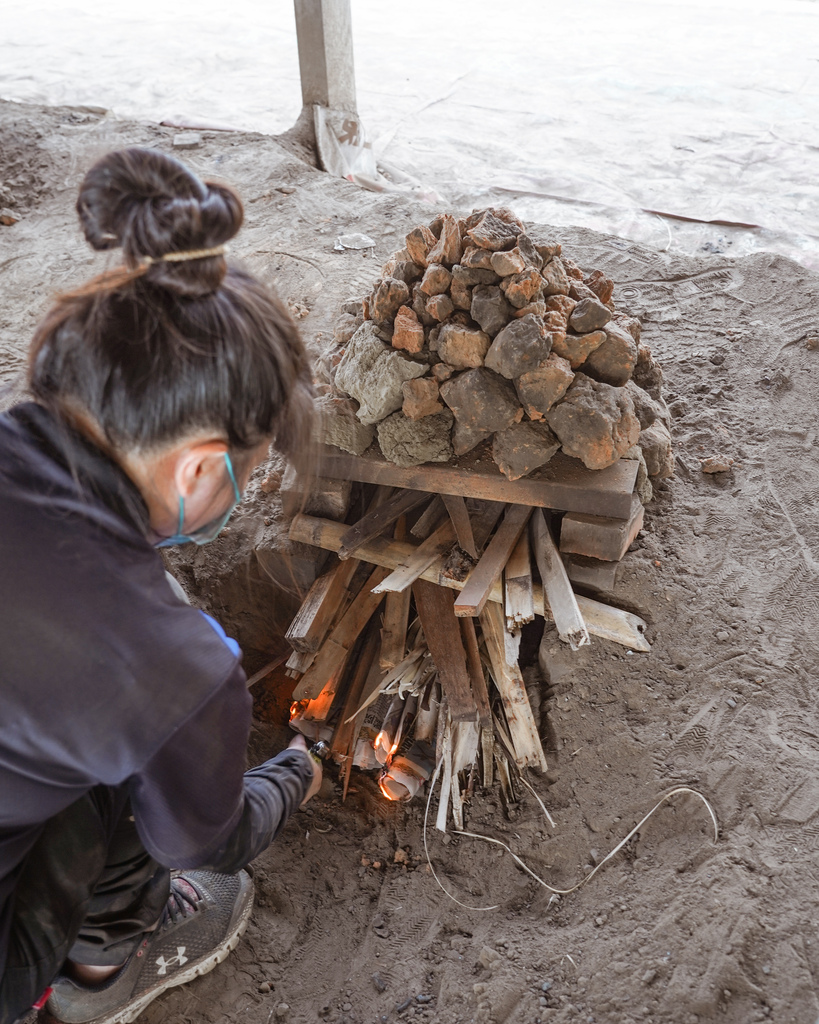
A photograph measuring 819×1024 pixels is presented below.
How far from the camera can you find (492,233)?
2793mm

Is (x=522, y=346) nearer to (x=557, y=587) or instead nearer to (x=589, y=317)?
(x=589, y=317)

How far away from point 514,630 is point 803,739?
1056 millimetres

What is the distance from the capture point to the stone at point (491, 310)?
270 cm

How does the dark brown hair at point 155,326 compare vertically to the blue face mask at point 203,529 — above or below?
above

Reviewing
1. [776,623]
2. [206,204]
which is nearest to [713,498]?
[776,623]

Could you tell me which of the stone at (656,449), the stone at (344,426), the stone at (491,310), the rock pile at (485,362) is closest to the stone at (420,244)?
the rock pile at (485,362)

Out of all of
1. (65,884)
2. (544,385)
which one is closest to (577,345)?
(544,385)

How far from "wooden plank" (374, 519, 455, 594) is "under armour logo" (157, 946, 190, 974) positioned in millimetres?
1340

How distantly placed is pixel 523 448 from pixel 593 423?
0.87ft

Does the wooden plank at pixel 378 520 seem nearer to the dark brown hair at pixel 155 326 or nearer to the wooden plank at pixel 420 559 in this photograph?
the wooden plank at pixel 420 559

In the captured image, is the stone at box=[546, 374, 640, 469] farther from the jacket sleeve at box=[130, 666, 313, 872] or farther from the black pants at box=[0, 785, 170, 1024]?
the black pants at box=[0, 785, 170, 1024]

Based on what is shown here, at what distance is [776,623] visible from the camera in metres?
2.94

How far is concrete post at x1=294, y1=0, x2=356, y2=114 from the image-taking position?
23.4ft

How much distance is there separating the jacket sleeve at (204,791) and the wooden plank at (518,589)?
4.17 feet
